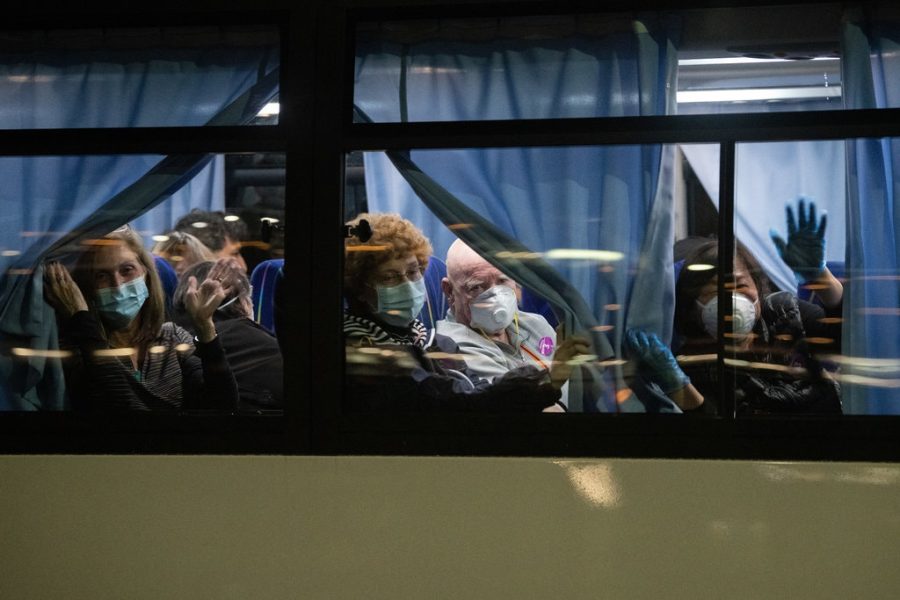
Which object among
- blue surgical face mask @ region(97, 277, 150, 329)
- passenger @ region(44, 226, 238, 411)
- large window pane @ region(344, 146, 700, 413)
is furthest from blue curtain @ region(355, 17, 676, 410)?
blue surgical face mask @ region(97, 277, 150, 329)

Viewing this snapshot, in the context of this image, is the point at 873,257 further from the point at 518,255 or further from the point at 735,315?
the point at 518,255

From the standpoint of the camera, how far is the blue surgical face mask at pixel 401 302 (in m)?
2.76

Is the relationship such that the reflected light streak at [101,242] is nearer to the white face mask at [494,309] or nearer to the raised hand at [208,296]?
the raised hand at [208,296]

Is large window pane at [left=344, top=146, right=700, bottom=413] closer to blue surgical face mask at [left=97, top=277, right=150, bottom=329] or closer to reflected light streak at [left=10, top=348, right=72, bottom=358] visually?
blue surgical face mask at [left=97, top=277, right=150, bottom=329]

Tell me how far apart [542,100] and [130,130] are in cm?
128

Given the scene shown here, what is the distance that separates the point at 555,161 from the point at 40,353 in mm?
1736

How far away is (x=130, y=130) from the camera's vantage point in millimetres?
2801

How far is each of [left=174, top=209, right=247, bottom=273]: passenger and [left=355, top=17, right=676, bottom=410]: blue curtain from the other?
17.4 inches

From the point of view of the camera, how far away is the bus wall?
2.54 m

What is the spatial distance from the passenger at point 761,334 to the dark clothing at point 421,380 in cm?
46

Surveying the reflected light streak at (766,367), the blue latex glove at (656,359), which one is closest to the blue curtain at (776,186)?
the reflected light streak at (766,367)

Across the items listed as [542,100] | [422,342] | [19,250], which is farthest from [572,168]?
[19,250]

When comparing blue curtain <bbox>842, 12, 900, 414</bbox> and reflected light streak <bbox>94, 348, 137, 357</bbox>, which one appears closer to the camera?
blue curtain <bbox>842, 12, 900, 414</bbox>

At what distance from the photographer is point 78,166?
2855 mm
